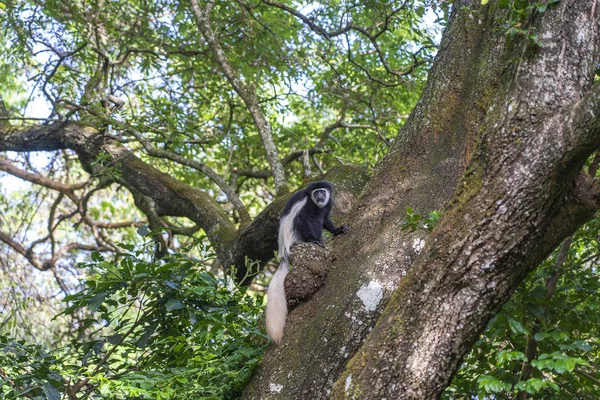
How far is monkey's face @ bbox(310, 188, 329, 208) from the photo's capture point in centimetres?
455

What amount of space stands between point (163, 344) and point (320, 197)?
1.76 metres

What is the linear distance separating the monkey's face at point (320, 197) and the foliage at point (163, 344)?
1.29 m

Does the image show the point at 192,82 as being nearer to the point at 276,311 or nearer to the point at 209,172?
the point at 209,172

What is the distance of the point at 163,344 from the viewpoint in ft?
10.5

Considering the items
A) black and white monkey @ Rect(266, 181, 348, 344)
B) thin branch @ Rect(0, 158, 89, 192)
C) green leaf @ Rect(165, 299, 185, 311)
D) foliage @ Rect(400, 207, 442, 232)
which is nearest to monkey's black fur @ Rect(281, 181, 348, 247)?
black and white monkey @ Rect(266, 181, 348, 344)

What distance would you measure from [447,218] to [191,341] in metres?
1.54

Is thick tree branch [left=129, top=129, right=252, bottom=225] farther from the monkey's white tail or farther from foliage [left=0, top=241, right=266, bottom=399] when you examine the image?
foliage [left=0, top=241, right=266, bottom=399]

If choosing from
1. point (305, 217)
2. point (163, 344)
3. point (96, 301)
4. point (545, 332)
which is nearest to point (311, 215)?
point (305, 217)

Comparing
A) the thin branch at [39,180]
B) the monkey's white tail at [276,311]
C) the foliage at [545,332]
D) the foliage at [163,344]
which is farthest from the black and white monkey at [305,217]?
the thin branch at [39,180]

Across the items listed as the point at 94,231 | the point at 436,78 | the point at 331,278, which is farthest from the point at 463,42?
the point at 94,231

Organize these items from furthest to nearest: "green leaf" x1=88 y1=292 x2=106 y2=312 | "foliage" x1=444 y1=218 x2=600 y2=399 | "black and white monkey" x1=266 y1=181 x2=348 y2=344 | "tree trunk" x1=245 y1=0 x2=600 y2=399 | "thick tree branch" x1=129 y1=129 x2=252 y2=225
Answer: "thick tree branch" x1=129 y1=129 x2=252 y2=225 → "black and white monkey" x1=266 y1=181 x2=348 y2=344 → "green leaf" x1=88 y1=292 x2=106 y2=312 → "foliage" x1=444 y1=218 x2=600 y2=399 → "tree trunk" x1=245 y1=0 x2=600 y2=399

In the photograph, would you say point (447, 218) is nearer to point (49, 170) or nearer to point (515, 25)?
point (515, 25)

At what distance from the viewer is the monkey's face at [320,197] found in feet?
14.9

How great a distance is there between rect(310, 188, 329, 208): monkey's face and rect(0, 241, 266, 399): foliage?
1290mm
